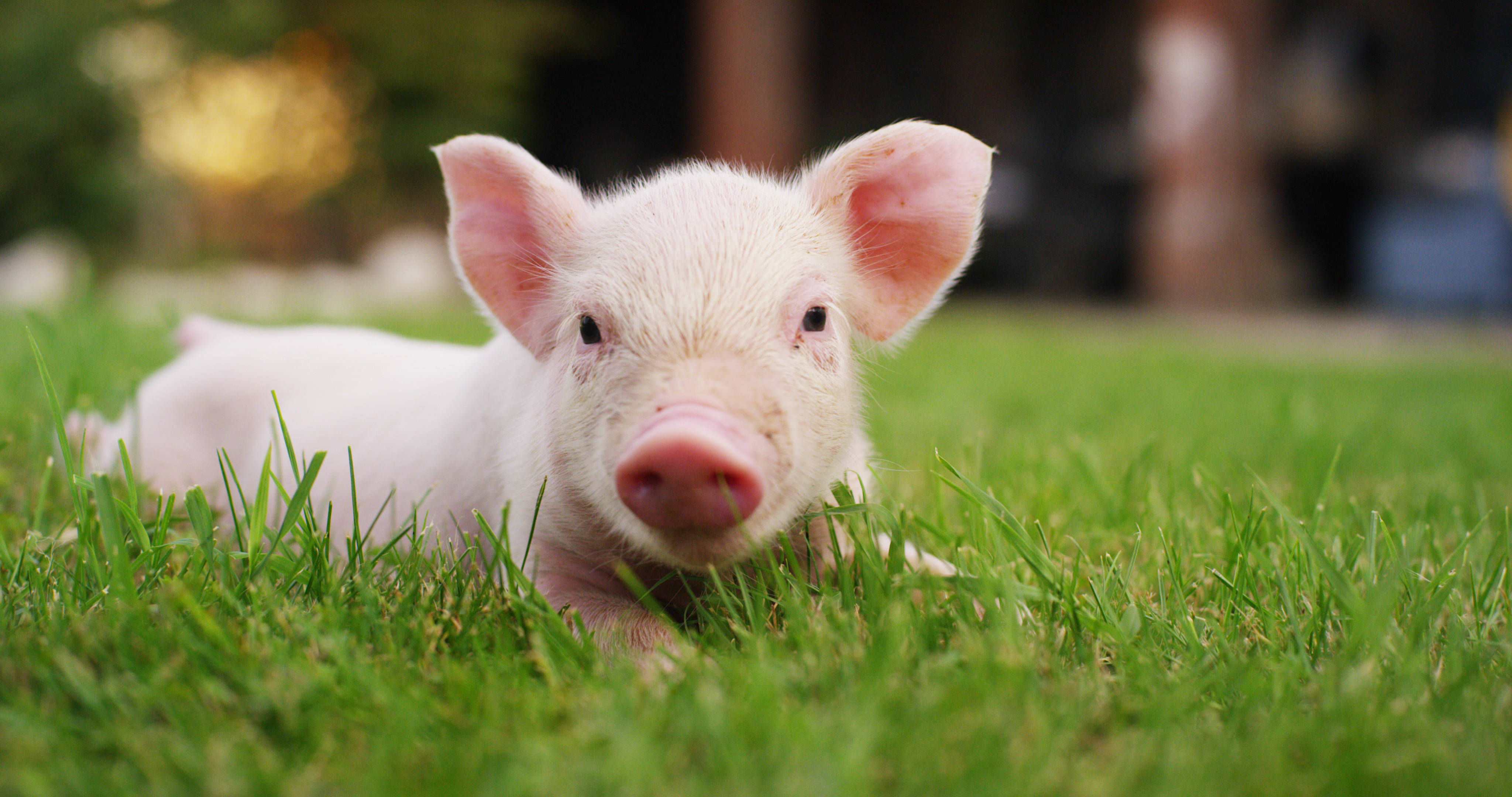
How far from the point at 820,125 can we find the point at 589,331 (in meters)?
14.9

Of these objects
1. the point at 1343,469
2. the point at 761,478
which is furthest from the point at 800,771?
the point at 1343,469

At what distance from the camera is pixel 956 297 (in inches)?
623

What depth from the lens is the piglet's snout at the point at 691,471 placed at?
4.66 feet

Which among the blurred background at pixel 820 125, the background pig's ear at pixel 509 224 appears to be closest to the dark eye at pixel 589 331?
the background pig's ear at pixel 509 224

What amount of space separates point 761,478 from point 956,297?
14691mm

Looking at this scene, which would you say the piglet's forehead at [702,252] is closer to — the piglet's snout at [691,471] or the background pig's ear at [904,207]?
the background pig's ear at [904,207]

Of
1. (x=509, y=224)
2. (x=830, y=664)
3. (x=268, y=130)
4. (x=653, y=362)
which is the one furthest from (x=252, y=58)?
(x=830, y=664)

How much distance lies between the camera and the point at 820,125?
16.1 meters

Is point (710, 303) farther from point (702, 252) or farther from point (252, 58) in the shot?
point (252, 58)

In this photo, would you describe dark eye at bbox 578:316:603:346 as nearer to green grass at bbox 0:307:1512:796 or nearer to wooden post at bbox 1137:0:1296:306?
green grass at bbox 0:307:1512:796

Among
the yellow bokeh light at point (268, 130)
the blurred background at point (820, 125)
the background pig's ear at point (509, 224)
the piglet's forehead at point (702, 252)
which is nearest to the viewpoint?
the piglet's forehead at point (702, 252)

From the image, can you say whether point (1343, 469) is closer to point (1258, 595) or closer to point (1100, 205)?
point (1258, 595)

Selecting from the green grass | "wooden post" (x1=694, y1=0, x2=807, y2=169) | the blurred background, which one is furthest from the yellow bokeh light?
the green grass

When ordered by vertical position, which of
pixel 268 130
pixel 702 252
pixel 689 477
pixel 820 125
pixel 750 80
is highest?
pixel 750 80
